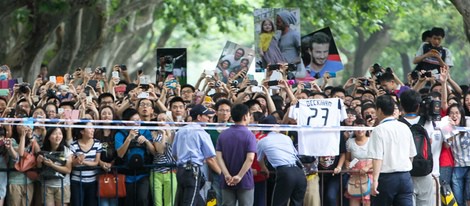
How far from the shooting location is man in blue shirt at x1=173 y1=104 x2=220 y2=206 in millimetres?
16266

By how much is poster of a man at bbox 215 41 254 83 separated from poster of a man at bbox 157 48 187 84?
627mm

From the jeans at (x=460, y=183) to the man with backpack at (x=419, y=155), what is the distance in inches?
69.9

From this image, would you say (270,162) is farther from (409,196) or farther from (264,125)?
(409,196)

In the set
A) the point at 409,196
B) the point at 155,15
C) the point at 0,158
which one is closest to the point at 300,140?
the point at 409,196

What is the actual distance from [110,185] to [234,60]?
21.7ft

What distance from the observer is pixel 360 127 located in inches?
673

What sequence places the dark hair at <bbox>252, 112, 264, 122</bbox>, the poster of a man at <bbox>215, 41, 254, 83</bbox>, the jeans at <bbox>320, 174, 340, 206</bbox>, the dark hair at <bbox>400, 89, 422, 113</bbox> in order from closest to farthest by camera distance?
the dark hair at <bbox>400, 89, 422, 113</bbox> → the jeans at <bbox>320, 174, 340, 206</bbox> → the dark hair at <bbox>252, 112, 264, 122</bbox> → the poster of a man at <bbox>215, 41, 254, 83</bbox>

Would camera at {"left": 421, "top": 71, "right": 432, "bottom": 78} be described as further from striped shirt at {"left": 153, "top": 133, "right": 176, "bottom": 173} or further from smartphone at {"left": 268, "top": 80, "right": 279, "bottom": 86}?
striped shirt at {"left": 153, "top": 133, "right": 176, "bottom": 173}

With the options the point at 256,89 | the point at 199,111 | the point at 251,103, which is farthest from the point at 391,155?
the point at 256,89

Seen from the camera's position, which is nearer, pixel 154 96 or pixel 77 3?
pixel 154 96

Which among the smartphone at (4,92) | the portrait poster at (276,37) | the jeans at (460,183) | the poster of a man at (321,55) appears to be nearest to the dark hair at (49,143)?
the smartphone at (4,92)

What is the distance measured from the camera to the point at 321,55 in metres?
22.4

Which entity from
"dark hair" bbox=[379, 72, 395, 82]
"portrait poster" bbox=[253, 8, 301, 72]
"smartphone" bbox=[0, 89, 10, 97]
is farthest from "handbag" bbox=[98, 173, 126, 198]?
"portrait poster" bbox=[253, 8, 301, 72]

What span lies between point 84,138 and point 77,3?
33.8 feet
